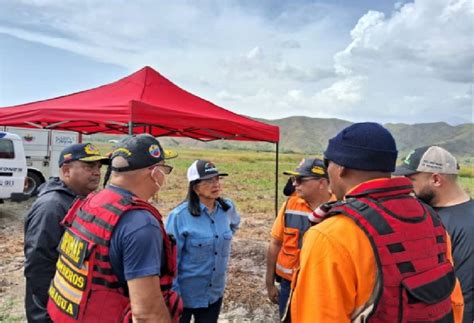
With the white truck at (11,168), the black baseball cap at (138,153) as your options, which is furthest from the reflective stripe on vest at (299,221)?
the white truck at (11,168)

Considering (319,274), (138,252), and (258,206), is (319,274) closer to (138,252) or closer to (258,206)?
(138,252)

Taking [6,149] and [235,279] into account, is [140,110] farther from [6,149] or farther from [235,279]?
[6,149]

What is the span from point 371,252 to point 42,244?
198 cm

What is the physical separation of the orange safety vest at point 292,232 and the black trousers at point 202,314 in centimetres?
63

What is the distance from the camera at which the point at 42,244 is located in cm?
234

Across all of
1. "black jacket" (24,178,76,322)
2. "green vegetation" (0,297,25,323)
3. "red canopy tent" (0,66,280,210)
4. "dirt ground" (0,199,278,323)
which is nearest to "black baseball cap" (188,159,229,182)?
"black jacket" (24,178,76,322)

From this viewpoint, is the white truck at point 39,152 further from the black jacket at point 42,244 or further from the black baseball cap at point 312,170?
the black baseball cap at point 312,170

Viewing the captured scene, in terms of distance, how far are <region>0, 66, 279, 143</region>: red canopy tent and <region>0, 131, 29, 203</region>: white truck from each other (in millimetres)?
3990

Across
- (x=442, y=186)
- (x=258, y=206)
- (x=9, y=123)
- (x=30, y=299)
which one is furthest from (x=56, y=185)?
(x=258, y=206)

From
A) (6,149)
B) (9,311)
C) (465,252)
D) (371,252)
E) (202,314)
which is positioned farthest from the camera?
(6,149)

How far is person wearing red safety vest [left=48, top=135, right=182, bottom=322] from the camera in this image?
154cm

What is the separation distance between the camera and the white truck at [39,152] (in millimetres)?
11812

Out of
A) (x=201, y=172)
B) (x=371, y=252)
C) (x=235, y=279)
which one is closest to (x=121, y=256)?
(x=371, y=252)

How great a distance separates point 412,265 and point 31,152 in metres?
12.7
